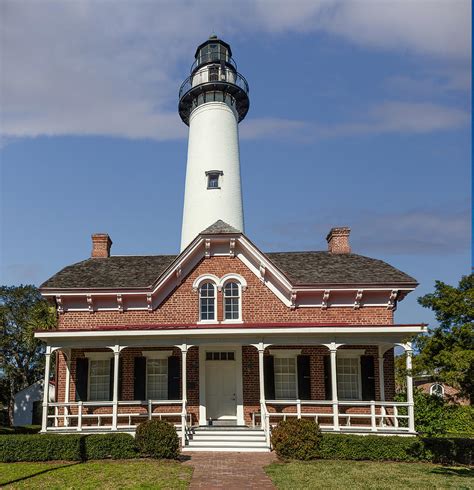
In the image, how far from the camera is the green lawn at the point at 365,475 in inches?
428

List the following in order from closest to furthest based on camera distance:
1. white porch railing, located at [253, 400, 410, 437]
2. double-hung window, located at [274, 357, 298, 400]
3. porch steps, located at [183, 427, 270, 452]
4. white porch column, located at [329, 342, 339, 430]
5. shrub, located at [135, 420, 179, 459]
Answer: shrub, located at [135, 420, 179, 459] < porch steps, located at [183, 427, 270, 452] < white porch column, located at [329, 342, 339, 430] < white porch railing, located at [253, 400, 410, 437] < double-hung window, located at [274, 357, 298, 400]

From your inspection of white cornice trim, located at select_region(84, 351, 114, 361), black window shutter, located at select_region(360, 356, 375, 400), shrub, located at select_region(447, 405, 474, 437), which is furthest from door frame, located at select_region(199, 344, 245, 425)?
shrub, located at select_region(447, 405, 474, 437)

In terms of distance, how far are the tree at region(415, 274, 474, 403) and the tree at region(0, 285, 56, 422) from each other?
36.3 metres

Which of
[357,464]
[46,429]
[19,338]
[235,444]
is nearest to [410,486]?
[357,464]

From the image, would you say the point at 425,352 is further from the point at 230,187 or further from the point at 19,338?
the point at 19,338

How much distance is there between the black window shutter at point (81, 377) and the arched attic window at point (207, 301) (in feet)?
15.0

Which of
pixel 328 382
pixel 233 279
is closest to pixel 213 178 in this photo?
pixel 233 279

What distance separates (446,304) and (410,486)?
4.17 m

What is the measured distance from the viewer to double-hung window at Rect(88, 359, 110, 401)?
59.1ft

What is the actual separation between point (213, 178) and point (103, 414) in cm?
1226

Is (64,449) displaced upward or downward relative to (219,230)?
downward

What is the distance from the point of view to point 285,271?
782 inches

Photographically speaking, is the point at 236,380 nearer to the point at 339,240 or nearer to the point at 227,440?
the point at 227,440

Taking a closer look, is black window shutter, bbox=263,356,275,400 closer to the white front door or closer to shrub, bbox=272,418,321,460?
the white front door
